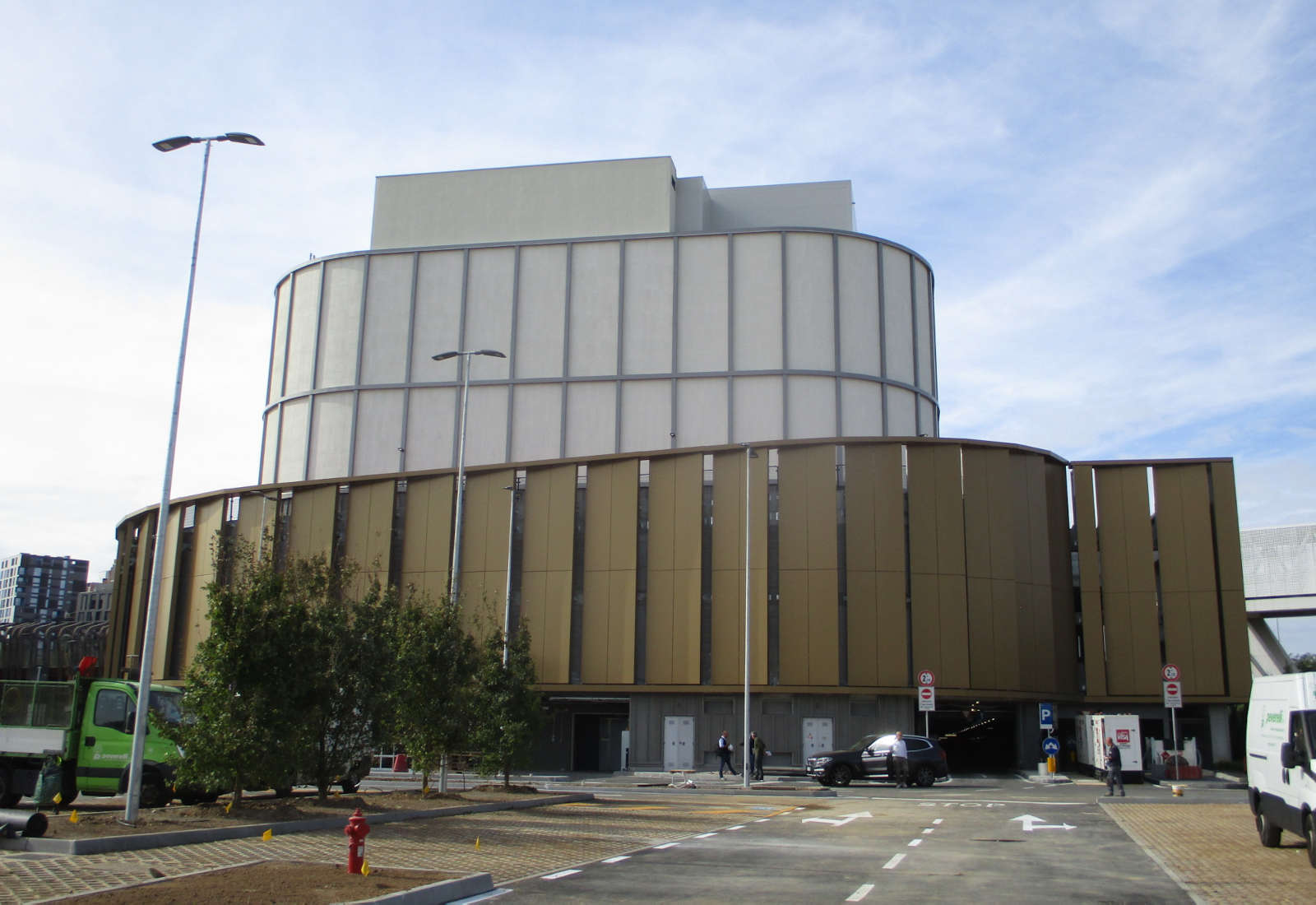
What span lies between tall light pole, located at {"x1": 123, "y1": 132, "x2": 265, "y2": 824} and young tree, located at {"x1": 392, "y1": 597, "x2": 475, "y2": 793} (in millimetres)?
6530

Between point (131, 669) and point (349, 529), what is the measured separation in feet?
42.9

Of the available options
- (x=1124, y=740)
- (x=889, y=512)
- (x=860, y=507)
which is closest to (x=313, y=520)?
(x=860, y=507)

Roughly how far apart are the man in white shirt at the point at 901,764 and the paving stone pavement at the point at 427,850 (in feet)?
43.3

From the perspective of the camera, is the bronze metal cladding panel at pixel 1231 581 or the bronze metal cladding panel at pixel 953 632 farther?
the bronze metal cladding panel at pixel 1231 581

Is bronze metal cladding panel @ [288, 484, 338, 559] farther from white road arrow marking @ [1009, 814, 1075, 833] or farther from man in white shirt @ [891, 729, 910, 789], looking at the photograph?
white road arrow marking @ [1009, 814, 1075, 833]

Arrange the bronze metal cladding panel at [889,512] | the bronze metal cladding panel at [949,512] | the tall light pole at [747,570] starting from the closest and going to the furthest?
the tall light pole at [747,570], the bronze metal cladding panel at [889,512], the bronze metal cladding panel at [949,512]

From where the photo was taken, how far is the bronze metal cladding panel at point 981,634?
42.2 meters

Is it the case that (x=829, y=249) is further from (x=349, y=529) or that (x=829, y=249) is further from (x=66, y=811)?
(x=66, y=811)

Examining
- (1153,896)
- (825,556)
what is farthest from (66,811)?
(825,556)

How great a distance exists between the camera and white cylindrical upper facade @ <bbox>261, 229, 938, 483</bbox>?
5900 centimetres

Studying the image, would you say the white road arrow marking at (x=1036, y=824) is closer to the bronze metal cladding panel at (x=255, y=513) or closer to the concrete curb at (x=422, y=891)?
the concrete curb at (x=422, y=891)

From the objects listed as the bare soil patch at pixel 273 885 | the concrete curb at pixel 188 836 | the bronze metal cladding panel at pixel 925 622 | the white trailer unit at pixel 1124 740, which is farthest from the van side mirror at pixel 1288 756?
the bronze metal cladding panel at pixel 925 622

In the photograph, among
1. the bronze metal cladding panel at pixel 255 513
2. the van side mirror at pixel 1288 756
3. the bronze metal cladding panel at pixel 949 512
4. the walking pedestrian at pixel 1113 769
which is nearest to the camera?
the van side mirror at pixel 1288 756

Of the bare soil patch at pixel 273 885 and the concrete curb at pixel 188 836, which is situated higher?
the bare soil patch at pixel 273 885
